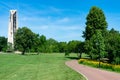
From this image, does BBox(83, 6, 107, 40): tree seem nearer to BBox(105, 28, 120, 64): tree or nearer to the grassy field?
BBox(105, 28, 120, 64): tree

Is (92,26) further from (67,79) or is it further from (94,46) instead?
(67,79)

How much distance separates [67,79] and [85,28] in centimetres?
4898

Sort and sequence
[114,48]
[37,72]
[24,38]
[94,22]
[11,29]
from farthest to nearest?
[11,29] → [24,38] → [94,22] → [114,48] → [37,72]

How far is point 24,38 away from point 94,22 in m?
39.4

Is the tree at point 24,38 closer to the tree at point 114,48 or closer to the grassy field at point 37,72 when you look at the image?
the tree at point 114,48

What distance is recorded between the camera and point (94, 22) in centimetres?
7375

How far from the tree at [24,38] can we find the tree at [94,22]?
3681 cm

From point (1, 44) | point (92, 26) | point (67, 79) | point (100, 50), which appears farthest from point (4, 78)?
point (1, 44)

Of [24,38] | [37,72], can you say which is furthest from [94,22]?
[37,72]

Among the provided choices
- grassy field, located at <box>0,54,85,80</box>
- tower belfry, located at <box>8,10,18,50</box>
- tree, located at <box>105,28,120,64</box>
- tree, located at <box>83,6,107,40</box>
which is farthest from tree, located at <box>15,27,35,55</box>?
grassy field, located at <box>0,54,85,80</box>

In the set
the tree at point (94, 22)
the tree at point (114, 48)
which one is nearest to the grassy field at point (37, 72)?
the tree at point (114, 48)

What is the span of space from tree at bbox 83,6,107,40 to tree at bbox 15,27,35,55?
36.8 m

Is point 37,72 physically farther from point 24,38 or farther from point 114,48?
point 24,38

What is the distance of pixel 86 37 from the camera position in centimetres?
7481
